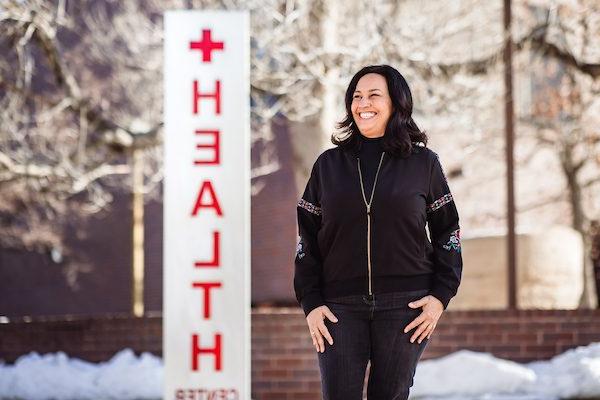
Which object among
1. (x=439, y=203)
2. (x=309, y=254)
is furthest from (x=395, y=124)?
(x=309, y=254)

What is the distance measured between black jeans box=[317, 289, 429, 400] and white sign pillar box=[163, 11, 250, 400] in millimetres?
1671

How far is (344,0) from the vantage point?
1044 centimetres

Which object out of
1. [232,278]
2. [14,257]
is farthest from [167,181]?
[14,257]

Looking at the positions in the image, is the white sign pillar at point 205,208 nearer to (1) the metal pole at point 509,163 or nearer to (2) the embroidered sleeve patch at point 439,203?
(2) the embroidered sleeve patch at point 439,203

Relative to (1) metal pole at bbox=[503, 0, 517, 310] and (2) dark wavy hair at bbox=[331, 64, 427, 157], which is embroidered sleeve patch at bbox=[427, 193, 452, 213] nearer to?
(2) dark wavy hair at bbox=[331, 64, 427, 157]

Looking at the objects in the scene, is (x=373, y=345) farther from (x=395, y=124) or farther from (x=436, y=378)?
(x=436, y=378)

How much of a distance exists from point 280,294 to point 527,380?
6.98 meters

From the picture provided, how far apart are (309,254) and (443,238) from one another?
18.0 inches

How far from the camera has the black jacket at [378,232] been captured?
3525 mm

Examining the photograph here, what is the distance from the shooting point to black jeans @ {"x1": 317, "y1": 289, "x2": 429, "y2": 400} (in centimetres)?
352

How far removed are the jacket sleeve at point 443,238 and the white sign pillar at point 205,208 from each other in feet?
5.61

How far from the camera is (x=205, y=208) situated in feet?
17.1

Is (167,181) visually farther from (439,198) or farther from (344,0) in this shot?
(344,0)

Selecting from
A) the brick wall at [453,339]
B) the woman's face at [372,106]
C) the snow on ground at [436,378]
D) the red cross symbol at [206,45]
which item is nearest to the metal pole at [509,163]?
the brick wall at [453,339]
